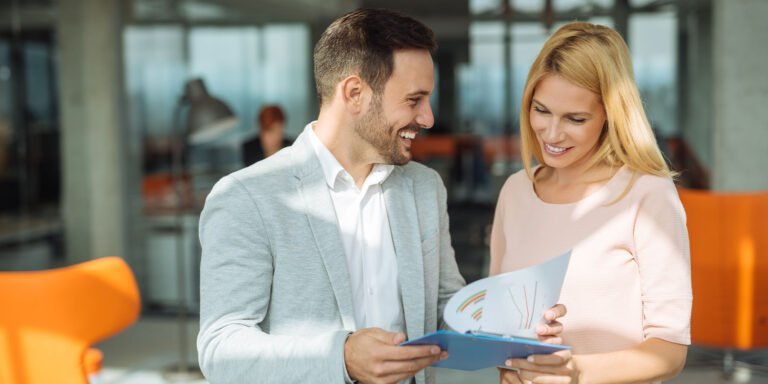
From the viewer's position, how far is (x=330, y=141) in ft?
6.19

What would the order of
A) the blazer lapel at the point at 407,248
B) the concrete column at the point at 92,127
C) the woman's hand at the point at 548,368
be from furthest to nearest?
1. the concrete column at the point at 92,127
2. the blazer lapel at the point at 407,248
3. the woman's hand at the point at 548,368

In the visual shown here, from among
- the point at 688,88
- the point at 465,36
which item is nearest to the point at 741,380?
Answer: the point at 688,88

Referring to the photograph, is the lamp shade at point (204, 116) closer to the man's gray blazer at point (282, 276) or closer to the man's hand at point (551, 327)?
the man's gray blazer at point (282, 276)

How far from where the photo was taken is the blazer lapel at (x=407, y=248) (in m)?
1.82

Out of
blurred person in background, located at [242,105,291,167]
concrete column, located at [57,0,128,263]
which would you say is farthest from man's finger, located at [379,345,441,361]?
concrete column, located at [57,0,128,263]

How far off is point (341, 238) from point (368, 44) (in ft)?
1.47

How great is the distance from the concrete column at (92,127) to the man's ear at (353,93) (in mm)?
5750

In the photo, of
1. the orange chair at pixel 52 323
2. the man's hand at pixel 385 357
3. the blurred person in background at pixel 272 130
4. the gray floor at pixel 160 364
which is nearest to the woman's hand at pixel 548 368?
the man's hand at pixel 385 357

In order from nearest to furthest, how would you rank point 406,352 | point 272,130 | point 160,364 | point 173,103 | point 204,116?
1. point 406,352
2. point 204,116
3. point 160,364
4. point 272,130
5. point 173,103

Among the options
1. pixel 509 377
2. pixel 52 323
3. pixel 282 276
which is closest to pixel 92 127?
pixel 52 323

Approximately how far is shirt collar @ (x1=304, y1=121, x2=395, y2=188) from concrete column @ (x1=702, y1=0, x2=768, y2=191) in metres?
4.75

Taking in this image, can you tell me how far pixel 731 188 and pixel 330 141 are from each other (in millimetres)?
4877

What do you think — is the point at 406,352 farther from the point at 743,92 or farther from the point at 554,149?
the point at 743,92

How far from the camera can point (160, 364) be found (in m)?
5.57
